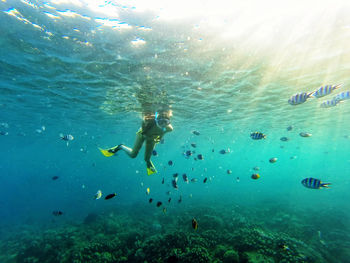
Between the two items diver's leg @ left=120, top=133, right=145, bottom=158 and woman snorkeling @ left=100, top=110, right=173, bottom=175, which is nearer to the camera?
woman snorkeling @ left=100, top=110, right=173, bottom=175

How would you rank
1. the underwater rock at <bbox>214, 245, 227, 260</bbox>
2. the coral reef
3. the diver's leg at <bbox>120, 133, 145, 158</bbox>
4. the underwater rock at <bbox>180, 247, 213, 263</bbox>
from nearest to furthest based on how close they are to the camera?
the underwater rock at <bbox>180, 247, 213, 263</bbox> → the coral reef → the underwater rock at <bbox>214, 245, 227, 260</bbox> → the diver's leg at <bbox>120, 133, 145, 158</bbox>

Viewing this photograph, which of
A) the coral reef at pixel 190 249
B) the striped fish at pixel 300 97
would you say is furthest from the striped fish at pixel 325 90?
the coral reef at pixel 190 249

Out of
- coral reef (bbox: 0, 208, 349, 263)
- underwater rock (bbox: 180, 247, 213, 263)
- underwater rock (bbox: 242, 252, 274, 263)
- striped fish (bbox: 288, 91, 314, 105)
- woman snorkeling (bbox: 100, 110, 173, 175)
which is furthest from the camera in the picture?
woman snorkeling (bbox: 100, 110, 173, 175)

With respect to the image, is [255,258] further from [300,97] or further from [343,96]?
[343,96]

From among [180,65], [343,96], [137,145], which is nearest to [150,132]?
[137,145]

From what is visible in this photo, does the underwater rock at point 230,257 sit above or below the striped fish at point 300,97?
below

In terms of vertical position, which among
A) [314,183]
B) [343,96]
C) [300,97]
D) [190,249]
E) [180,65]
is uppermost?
[180,65]

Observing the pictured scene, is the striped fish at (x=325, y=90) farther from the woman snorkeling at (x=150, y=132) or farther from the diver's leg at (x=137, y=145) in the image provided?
the diver's leg at (x=137, y=145)

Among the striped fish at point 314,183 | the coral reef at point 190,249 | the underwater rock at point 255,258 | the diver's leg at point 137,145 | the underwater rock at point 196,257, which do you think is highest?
the diver's leg at point 137,145

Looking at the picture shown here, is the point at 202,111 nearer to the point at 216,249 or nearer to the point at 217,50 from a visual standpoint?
the point at 217,50

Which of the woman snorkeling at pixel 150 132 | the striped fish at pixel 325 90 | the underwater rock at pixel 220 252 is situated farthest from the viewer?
the woman snorkeling at pixel 150 132

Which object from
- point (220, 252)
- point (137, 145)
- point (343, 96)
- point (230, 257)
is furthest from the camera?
point (137, 145)

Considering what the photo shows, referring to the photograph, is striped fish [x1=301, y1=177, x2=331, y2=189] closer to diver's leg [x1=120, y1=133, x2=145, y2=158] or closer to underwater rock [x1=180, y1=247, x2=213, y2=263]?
underwater rock [x1=180, y1=247, x2=213, y2=263]

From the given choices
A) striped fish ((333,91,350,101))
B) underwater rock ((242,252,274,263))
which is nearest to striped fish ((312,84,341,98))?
striped fish ((333,91,350,101))
